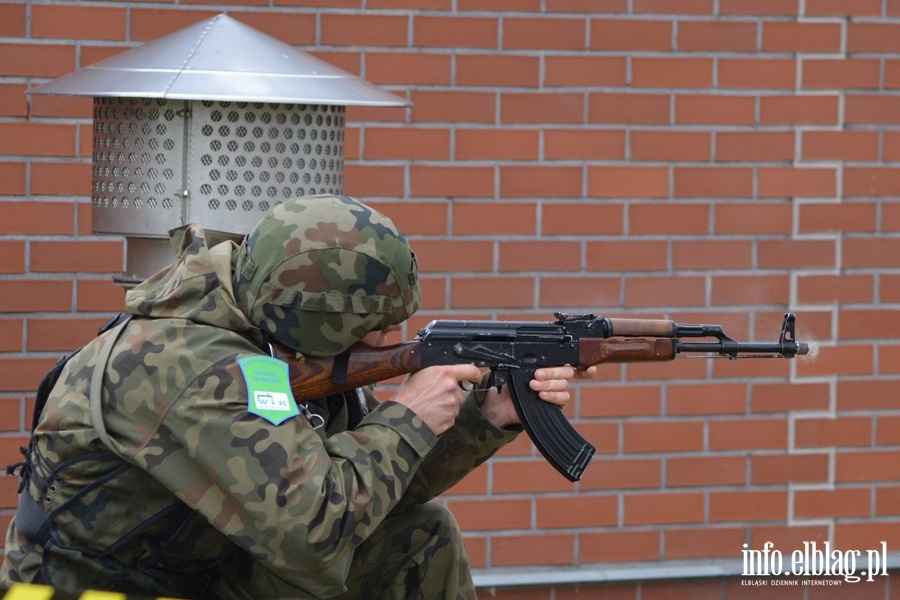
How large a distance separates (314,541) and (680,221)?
81.0 inches

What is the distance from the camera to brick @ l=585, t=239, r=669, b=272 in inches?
155

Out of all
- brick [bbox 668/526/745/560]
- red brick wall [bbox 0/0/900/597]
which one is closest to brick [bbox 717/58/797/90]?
red brick wall [bbox 0/0/900/597]

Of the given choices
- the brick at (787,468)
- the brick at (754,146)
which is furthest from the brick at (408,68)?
the brick at (787,468)

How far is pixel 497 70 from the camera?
383cm

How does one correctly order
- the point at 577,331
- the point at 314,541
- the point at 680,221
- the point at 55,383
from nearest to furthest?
the point at 314,541 < the point at 55,383 < the point at 577,331 < the point at 680,221

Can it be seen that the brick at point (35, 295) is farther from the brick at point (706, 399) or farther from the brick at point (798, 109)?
the brick at point (798, 109)

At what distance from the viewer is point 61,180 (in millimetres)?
3631

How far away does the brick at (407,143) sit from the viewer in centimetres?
378

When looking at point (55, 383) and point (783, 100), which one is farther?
point (783, 100)

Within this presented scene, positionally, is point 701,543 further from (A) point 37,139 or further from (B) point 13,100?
(B) point 13,100

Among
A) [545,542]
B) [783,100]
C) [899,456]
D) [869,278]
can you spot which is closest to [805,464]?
[899,456]

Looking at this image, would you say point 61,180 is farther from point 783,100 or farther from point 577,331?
point 783,100

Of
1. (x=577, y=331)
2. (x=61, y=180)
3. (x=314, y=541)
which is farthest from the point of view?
(x=61, y=180)

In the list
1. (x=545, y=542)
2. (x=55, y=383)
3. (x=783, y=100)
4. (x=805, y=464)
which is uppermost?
(x=783, y=100)
